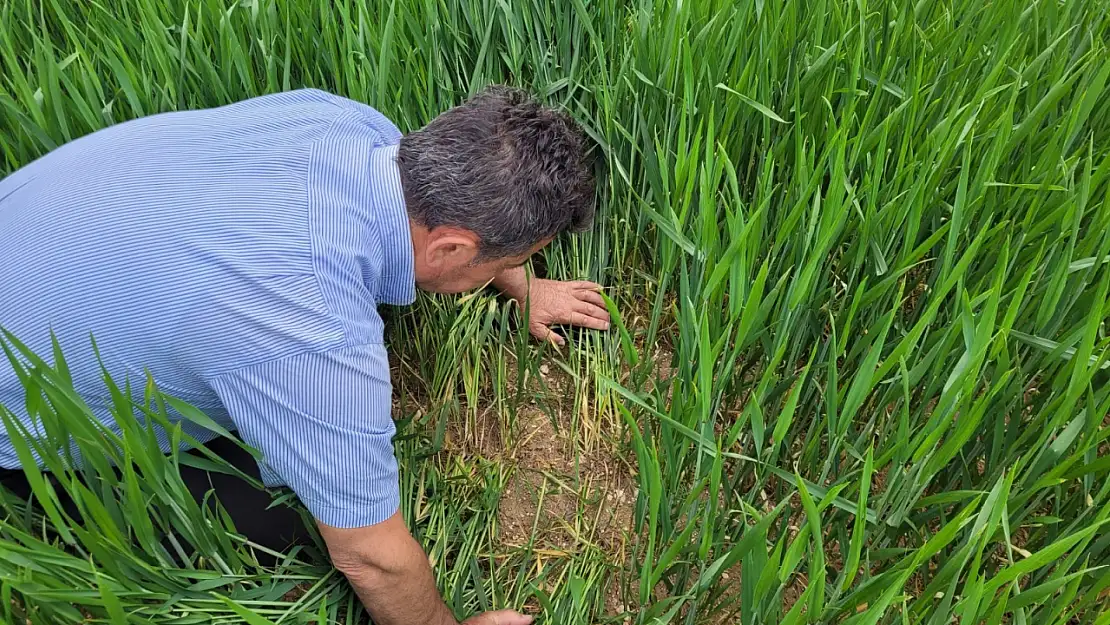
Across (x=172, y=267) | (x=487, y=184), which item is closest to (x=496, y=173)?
(x=487, y=184)

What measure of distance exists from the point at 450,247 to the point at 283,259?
262 mm

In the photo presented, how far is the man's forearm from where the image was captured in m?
0.98

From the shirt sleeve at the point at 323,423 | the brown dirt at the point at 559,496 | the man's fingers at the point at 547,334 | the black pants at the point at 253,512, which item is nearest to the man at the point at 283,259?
the shirt sleeve at the point at 323,423

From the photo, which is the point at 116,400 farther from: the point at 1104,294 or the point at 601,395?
the point at 1104,294

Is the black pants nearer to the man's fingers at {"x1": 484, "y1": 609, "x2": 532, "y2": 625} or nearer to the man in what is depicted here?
the man

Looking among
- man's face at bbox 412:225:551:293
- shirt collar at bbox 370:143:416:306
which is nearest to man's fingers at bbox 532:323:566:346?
man's face at bbox 412:225:551:293

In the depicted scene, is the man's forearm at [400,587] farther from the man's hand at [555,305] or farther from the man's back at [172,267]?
the man's hand at [555,305]

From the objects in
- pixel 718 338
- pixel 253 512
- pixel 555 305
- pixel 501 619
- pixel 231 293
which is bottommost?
pixel 501 619

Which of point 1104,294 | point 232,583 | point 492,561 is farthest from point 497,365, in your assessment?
point 1104,294

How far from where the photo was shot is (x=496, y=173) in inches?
40.5

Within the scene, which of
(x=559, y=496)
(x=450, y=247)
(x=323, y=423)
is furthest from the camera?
(x=559, y=496)

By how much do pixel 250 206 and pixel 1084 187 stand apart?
3.68 feet

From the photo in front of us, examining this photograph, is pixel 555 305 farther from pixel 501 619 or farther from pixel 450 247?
pixel 501 619

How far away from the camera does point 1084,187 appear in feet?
3.29
